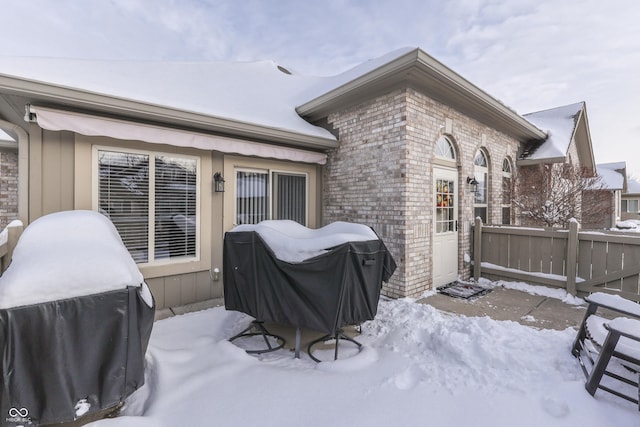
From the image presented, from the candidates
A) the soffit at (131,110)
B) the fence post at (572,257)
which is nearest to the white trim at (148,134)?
the soffit at (131,110)

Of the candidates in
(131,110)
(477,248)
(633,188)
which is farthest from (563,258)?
(633,188)

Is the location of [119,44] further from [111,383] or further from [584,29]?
[584,29]

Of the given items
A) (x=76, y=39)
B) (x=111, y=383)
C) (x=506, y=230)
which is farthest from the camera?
(x=76, y=39)

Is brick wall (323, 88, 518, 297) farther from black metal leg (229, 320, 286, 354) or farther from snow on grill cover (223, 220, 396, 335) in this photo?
black metal leg (229, 320, 286, 354)

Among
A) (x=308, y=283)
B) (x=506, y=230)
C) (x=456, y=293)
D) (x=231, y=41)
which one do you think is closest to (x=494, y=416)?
(x=308, y=283)

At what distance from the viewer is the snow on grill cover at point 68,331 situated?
1589 millimetres

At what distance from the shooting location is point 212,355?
295 cm

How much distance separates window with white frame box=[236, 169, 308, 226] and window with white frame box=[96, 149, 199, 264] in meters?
0.84

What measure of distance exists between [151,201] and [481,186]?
7.10 metres

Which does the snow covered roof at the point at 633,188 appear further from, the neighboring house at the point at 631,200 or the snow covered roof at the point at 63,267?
the snow covered roof at the point at 63,267

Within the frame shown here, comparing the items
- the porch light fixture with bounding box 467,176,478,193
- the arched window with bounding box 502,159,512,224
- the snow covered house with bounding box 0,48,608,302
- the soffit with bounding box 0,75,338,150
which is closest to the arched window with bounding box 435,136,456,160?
the snow covered house with bounding box 0,48,608,302

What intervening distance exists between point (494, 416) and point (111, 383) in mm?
2740

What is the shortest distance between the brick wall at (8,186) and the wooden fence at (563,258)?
40.6ft

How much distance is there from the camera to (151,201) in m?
4.21
